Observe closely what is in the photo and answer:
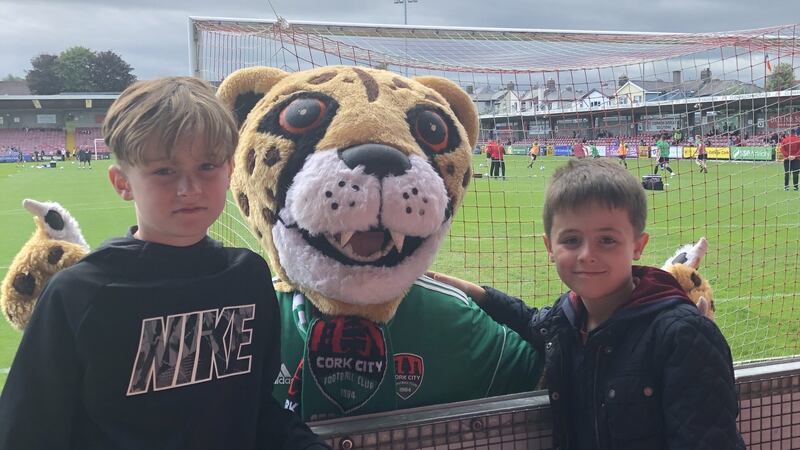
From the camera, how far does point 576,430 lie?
62.3 inches

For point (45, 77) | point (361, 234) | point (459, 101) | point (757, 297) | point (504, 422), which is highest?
point (45, 77)

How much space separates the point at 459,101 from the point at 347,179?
696 mm

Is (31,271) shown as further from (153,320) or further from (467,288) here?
(467,288)

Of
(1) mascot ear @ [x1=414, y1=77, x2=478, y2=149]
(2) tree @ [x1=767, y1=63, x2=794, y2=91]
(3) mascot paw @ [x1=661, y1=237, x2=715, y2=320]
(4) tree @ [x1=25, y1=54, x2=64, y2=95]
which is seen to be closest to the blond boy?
(1) mascot ear @ [x1=414, y1=77, x2=478, y2=149]

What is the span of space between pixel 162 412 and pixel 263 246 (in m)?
0.70

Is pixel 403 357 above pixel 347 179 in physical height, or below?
below

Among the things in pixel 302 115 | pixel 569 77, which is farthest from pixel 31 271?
pixel 569 77

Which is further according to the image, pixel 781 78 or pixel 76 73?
pixel 76 73

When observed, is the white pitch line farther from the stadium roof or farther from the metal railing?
the stadium roof

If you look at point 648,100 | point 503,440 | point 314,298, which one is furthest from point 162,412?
point 648,100

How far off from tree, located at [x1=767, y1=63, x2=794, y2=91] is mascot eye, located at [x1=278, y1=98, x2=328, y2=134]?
372 centimetres

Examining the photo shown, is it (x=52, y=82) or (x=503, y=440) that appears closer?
(x=503, y=440)

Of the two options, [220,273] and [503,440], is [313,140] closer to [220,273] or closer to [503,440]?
[220,273]

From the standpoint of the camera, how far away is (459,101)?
207 centimetres
